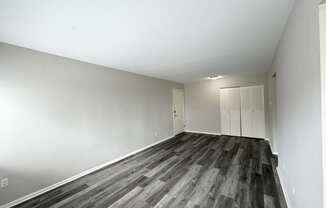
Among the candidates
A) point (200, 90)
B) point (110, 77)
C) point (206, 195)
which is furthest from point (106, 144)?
point (200, 90)

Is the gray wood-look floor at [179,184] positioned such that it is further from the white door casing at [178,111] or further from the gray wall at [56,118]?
the white door casing at [178,111]

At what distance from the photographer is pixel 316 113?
0.94 metres

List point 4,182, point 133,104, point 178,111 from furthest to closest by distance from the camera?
point 178,111, point 133,104, point 4,182

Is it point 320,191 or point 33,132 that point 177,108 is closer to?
point 33,132

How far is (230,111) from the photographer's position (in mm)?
5484

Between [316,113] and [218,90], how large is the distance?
497 cm

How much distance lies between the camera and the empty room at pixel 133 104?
126 centimetres

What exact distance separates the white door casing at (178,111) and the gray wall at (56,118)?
7.96ft

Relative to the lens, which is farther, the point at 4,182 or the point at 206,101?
the point at 206,101

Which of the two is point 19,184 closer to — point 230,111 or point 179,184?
point 179,184

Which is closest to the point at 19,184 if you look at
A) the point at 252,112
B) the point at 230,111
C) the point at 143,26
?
the point at 143,26

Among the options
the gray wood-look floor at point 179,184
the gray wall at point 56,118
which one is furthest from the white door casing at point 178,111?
the gray wall at point 56,118

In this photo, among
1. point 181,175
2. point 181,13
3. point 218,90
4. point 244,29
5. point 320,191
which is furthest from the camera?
point 218,90

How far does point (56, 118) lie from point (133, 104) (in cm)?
186
